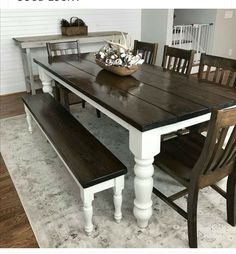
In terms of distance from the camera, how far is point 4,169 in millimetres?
2568

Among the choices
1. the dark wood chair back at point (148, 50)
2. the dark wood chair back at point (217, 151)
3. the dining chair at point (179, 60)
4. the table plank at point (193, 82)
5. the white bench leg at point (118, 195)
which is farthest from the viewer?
the dark wood chair back at point (148, 50)

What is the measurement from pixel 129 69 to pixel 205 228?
1369mm

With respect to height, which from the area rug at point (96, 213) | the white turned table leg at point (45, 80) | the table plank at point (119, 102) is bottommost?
the area rug at point (96, 213)

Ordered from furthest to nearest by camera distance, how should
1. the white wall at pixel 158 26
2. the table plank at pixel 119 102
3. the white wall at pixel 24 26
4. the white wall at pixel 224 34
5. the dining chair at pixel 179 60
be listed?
1. the white wall at pixel 224 34
2. the white wall at pixel 158 26
3. the white wall at pixel 24 26
4. the dining chair at pixel 179 60
5. the table plank at pixel 119 102

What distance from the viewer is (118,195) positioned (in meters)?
1.81

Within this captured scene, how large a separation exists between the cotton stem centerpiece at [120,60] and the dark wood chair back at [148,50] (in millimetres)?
747

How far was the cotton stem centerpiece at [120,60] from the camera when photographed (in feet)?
7.57

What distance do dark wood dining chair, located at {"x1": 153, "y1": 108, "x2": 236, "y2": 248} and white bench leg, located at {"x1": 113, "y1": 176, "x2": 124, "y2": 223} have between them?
27 cm

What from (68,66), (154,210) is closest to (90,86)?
(68,66)

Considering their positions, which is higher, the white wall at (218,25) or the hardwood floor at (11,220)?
the white wall at (218,25)

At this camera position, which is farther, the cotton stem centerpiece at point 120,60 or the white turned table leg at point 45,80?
the white turned table leg at point 45,80

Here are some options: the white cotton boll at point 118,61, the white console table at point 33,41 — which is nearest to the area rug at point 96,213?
the white cotton boll at point 118,61

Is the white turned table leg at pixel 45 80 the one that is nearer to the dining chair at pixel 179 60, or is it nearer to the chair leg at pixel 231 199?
the dining chair at pixel 179 60

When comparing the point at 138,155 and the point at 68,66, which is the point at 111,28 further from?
the point at 138,155
